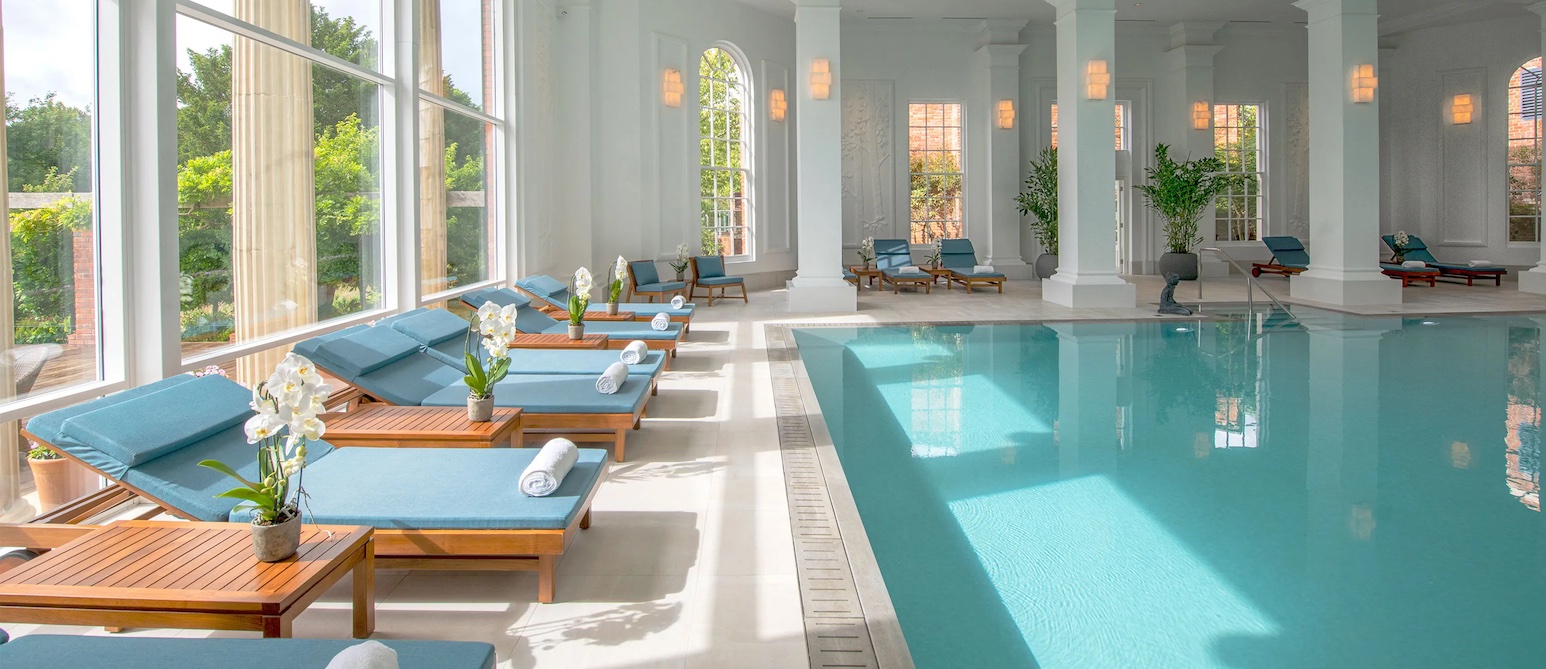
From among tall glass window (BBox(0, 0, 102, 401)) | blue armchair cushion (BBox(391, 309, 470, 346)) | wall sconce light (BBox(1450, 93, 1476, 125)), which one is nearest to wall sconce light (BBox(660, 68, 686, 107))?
blue armchair cushion (BBox(391, 309, 470, 346))

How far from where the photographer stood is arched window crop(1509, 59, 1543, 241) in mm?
16531


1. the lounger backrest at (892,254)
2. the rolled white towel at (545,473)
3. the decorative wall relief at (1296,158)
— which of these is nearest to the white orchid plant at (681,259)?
the lounger backrest at (892,254)

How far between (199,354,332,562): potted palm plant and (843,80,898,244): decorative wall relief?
1524 centimetres

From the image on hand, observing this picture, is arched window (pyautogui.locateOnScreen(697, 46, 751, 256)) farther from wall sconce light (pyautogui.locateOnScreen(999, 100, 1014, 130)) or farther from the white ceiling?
wall sconce light (pyautogui.locateOnScreen(999, 100, 1014, 130))

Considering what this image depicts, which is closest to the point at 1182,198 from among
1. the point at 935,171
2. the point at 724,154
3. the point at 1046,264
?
the point at 1046,264

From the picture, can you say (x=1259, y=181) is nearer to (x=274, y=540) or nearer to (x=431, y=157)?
(x=431, y=157)

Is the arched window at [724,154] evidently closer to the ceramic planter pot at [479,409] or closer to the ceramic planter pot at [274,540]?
the ceramic planter pot at [479,409]

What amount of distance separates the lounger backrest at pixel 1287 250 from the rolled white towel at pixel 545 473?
646 inches

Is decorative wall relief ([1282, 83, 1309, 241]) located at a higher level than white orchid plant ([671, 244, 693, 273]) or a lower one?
higher

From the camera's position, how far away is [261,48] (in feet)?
18.1

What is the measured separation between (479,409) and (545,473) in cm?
133

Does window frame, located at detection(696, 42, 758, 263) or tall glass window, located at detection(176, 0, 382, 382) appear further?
window frame, located at detection(696, 42, 758, 263)

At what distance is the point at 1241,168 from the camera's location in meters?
18.7

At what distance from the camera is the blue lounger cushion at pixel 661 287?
510 inches
